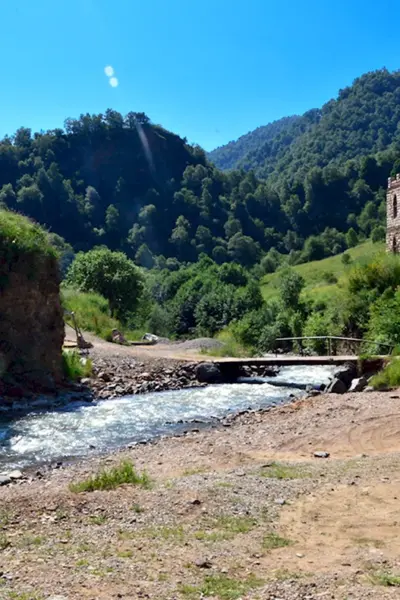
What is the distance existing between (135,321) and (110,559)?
42831 millimetres

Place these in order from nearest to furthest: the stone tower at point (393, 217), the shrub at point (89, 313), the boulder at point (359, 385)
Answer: the boulder at point (359, 385)
the shrub at point (89, 313)
the stone tower at point (393, 217)

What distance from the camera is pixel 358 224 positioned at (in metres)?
113

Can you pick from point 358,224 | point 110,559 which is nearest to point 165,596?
point 110,559

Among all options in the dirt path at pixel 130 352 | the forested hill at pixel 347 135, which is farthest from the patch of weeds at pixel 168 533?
the forested hill at pixel 347 135

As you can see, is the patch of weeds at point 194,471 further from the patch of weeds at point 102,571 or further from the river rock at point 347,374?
the river rock at point 347,374

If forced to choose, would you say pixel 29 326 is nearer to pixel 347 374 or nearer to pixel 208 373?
pixel 208 373

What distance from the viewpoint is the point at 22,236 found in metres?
18.3

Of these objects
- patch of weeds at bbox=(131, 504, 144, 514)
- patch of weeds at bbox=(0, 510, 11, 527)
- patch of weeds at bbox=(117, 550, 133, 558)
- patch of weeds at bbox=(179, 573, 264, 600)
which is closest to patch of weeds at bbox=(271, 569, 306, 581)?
patch of weeds at bbox=(179, 573, 264, 600)

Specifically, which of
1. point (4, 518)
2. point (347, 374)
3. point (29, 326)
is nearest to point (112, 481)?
point (4, 518)

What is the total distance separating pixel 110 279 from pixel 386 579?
39.4 meters

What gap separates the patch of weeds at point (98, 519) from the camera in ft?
21.0

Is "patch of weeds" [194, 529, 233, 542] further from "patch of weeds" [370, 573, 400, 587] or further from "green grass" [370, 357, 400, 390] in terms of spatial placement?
"green grass" [370, 357, 400, 390]

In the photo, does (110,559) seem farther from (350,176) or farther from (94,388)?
(350,176)

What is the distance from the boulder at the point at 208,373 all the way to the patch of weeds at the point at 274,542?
1698 centimetres
